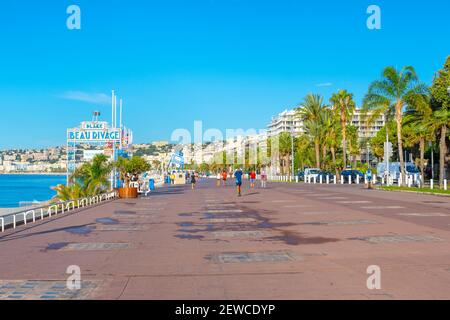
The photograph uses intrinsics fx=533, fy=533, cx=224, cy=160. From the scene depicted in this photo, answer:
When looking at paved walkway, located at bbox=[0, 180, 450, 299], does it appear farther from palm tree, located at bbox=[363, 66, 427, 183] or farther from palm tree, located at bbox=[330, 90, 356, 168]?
palm tree, located at bbox=[330, 90, 356, 168]

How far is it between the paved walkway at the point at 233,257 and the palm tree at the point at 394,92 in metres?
29.6

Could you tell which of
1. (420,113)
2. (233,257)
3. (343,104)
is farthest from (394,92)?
(233,257)

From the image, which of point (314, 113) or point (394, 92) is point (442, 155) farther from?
point (314, 113)

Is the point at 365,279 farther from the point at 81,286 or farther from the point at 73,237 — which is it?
the point at 73,237

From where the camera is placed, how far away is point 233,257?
1044 cm

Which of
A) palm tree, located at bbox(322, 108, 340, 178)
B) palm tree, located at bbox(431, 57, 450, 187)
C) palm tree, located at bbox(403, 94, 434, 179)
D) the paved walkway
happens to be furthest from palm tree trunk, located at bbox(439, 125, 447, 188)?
palm tree, located at bbox(322, 108, 340, 178)

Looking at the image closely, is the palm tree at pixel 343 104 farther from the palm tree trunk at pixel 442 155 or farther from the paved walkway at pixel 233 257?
the paved walkway at pixel 233 257

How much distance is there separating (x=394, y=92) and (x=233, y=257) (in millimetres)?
39621

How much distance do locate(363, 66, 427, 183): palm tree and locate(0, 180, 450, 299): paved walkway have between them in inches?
1165

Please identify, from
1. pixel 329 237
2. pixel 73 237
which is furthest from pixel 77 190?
pixel 329 237

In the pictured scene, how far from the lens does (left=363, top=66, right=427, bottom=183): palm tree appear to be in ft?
150

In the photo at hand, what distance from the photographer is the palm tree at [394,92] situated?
45625 millimetres

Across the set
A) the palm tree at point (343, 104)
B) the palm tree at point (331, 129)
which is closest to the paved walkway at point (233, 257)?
the palm tree at point (343, 104)
